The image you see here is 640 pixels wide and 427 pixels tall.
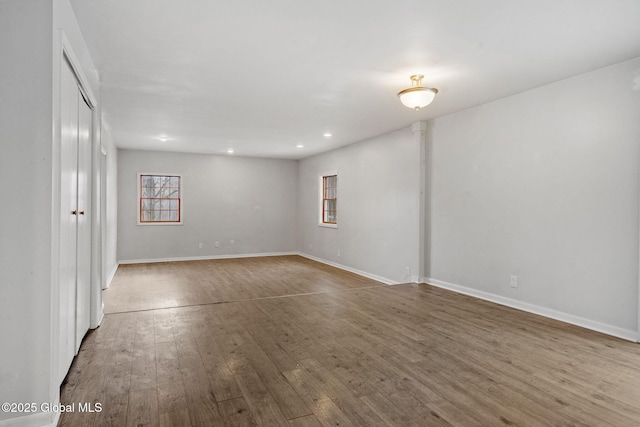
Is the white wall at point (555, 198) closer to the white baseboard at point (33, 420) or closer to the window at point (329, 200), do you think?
the window at point (329, 200)

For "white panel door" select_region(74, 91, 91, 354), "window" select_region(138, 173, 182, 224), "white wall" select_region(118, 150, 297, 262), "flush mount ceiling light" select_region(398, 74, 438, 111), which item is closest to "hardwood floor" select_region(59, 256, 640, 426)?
"white panel door" select_region(74, 91, 91, 354)

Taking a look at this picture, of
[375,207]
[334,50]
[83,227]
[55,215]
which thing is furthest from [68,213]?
[375,207]

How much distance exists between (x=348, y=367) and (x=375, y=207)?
4381mm

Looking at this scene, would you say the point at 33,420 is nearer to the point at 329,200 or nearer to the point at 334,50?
the point at 334,50

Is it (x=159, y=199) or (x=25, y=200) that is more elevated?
(x=159, y=199)

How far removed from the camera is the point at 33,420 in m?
1.88

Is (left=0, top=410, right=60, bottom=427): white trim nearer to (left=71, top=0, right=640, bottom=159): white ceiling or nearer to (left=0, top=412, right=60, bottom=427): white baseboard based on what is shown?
(left=0, top=412, right=60, bottom=427): white baseboard

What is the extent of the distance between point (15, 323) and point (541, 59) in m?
4.29

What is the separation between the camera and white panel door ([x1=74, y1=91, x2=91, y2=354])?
9.59 ft

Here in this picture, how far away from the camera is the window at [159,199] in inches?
331

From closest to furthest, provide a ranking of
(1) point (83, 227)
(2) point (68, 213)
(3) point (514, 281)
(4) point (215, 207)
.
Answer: (2) point (68, 213) < (1) point (83, 227) < (3) point (514, 281) < (4) point (215, 207)

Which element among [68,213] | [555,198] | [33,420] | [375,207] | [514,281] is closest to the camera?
[33,420]

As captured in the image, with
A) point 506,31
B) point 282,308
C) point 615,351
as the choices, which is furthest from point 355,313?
point 506,31

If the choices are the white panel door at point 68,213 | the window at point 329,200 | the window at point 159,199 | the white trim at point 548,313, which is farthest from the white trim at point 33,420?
the window at point 159,199
